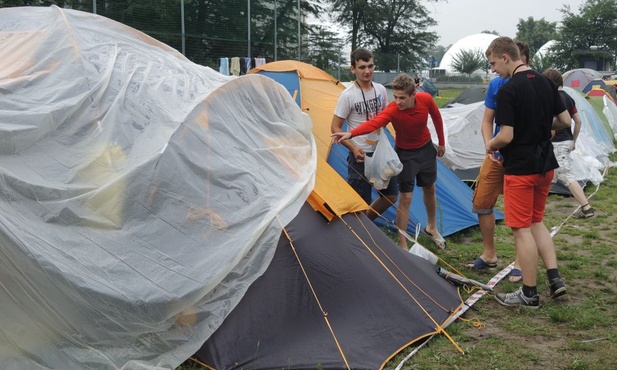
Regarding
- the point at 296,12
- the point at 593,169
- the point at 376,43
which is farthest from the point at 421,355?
the point at 376,43

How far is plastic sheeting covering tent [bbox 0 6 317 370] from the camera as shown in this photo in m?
3.14

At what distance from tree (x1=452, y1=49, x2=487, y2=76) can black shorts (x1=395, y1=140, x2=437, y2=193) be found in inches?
2283

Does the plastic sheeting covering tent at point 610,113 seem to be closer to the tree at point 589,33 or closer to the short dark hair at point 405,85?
the short dark hair at point 405,85

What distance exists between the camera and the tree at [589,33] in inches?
2058

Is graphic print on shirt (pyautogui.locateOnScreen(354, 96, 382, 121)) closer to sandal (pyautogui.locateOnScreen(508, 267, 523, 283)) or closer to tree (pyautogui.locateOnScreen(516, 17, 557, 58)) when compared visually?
sandal (pyautogui.locateOnScreen(508, 267, 523, 283))

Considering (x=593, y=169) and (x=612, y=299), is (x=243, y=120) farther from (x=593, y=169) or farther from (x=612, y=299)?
(x=593, y=169)

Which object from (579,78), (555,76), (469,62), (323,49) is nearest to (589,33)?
(469,62)

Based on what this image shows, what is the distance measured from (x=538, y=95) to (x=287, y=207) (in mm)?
2008

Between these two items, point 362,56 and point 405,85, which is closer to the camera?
point 405,85

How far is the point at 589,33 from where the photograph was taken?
53.4 m

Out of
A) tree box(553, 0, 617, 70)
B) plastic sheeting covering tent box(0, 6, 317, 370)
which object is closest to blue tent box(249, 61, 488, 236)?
plastic sheeting covering tent box(0, 6, 317, 370)

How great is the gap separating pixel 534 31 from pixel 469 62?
82.8ft

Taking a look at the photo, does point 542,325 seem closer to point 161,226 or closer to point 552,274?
point 552,274

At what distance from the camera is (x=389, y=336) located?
388cm
